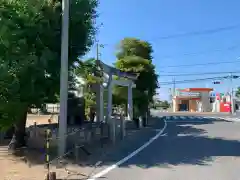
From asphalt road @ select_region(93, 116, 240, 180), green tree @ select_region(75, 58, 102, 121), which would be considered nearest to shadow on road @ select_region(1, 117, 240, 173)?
asphalt road @ select_region(93, 116, 240, 180)

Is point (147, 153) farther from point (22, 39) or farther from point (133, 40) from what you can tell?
point (133, 40)

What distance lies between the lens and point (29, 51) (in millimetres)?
10484

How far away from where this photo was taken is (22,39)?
1022cm

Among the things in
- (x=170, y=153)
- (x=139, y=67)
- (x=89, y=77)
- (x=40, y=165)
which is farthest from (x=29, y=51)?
(x=139, y=67)

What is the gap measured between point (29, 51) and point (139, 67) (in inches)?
691

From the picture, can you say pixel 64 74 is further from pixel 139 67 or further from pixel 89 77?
pixel 139 67

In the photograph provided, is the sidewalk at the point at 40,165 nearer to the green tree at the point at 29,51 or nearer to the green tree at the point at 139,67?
the green tree at the point at 29,51

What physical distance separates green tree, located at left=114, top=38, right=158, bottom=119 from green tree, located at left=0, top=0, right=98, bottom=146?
51.9ft

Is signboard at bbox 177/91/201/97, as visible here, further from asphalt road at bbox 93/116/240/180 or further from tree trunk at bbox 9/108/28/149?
tree trunk at bbox 9/108/28/149

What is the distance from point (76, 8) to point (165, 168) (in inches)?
255

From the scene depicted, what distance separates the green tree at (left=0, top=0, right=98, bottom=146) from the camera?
9922mm

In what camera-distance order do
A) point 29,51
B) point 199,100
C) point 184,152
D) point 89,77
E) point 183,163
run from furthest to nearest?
point 199,100
point 89,77
point 184,152
point 29,51
point 183,163

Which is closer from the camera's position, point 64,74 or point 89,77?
point 64,74

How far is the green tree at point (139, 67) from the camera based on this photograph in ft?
90.4
